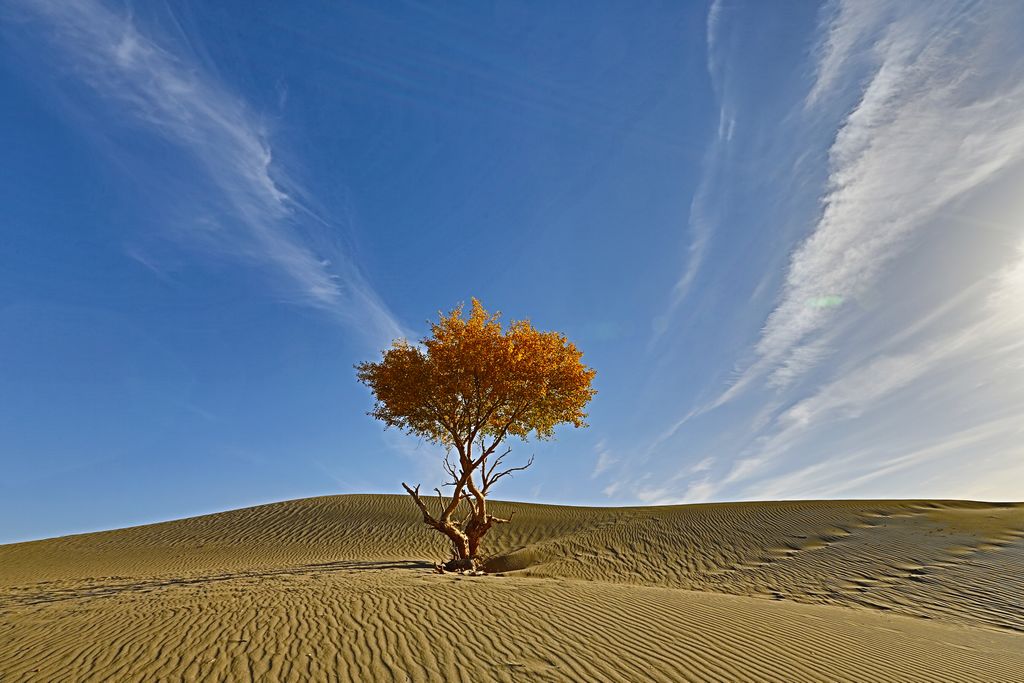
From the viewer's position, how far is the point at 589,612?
32.7ft

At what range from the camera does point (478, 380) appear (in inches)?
806

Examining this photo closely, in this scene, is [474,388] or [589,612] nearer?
[589,612]

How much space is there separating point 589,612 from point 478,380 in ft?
37.4

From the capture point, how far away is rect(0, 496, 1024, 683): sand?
7230mm

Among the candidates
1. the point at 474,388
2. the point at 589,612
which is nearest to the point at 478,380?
the point at 474,388

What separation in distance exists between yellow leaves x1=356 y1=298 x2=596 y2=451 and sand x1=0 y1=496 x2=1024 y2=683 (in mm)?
5502

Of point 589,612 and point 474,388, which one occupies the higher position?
point 474,388

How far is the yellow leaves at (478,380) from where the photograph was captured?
20.2 meters

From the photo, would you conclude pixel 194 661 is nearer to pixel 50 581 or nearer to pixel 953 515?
pixel 50 581

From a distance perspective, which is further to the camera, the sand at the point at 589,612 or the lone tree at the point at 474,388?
the lone tree at the point at 474,388

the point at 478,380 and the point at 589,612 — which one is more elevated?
the point at 478,380

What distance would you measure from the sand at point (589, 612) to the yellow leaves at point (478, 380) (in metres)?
5.50

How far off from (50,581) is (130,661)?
54.7 feet

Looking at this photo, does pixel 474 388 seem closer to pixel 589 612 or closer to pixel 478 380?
pixel 478 380
